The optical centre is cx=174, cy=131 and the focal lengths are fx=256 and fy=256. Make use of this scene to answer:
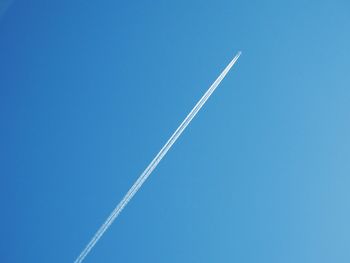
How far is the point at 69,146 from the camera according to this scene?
1.01m

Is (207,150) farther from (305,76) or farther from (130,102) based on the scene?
(305,76)

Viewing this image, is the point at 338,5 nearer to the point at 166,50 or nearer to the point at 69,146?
the point at 166,50

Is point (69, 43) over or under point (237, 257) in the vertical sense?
over

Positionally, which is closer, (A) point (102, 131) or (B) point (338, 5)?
(A) point (102, 131)

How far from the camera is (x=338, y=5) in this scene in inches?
44.3

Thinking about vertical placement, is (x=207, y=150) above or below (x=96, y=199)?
above

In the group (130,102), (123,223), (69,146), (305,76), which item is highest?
(305,76)

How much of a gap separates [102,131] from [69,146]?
5.6 inches

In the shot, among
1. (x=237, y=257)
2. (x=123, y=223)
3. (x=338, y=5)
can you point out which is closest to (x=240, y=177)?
(x=237, y=257)

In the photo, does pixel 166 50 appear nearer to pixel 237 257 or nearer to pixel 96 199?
pixel 96 199

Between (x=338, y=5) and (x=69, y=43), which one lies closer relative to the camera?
(x=69, y=43)

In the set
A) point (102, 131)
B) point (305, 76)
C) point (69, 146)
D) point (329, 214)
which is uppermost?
point (305, 76)

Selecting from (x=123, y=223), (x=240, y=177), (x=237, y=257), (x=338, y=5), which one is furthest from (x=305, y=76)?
(x=123, y=223)

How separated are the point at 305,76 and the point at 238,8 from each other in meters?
0.41
